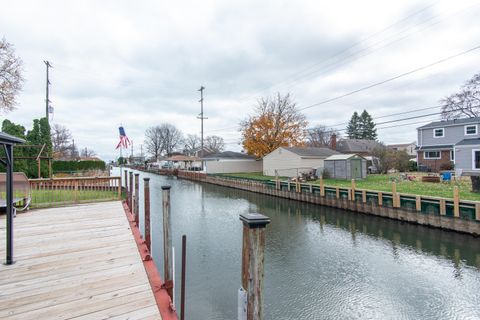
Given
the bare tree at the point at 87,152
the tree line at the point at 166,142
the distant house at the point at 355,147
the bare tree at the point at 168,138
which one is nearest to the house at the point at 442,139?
the distant house at the point at 355,147

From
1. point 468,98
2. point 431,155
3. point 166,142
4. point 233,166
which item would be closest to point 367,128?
point 468,98

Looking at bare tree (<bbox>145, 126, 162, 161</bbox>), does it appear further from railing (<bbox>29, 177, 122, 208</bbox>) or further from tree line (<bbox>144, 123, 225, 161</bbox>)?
railing (<bbox>29, 177, 122, 208</bbox>)

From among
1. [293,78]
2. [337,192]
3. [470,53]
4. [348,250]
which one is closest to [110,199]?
[348,250]

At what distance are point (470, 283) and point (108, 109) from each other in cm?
3684

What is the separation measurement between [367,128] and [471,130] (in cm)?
3494

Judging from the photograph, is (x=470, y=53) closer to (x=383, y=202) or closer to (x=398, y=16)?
(x=398, y=16)

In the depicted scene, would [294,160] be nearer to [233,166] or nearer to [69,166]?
[233,166]

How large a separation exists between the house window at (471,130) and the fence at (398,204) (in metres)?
16.3

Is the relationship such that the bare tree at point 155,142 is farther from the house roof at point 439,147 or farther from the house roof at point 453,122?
the house roof at point 453,122

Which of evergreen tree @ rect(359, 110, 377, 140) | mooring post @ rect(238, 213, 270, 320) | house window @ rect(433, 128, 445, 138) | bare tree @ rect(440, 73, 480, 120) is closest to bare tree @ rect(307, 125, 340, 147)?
evergreen tree @ rect(359, 110, 377, 140)

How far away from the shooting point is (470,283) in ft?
17.6

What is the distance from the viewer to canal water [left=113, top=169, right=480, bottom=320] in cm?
444

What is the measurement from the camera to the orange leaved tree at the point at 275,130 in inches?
1030

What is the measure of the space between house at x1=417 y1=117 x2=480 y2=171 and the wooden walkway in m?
22.5
